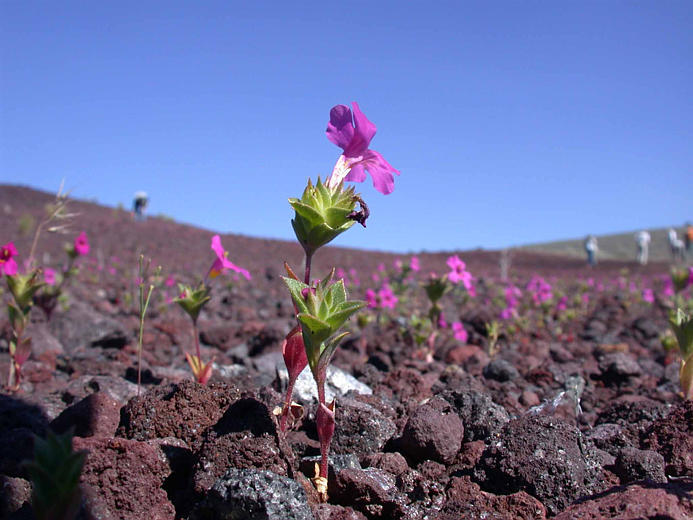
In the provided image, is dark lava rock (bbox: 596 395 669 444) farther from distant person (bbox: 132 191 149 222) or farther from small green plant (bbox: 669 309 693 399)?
A: distant person (bbox: 132 191 149 222)

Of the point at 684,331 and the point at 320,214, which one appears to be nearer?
the point at 320,214

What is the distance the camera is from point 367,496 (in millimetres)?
1863

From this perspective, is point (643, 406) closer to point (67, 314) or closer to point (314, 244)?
point (314, 244)

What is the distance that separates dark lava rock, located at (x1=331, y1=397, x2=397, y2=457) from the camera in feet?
7.42

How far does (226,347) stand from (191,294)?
2.36 meters

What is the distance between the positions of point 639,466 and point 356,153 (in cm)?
141

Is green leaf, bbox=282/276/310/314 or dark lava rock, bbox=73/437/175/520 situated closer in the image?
dark lava rock, bbox=73/437/175/520

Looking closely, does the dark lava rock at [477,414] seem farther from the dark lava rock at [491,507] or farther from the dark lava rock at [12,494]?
the dark lava rock at [12,494]

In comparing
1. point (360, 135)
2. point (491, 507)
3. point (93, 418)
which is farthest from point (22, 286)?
point (491, 507)

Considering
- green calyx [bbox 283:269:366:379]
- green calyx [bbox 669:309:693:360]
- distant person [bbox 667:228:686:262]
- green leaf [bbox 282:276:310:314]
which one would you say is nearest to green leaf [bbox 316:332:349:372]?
green calyx [bbox 283:269:366:379]

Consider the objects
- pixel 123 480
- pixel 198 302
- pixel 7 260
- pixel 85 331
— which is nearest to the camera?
pixel 123 480

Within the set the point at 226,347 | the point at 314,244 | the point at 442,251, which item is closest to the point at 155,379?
the point at 226,347

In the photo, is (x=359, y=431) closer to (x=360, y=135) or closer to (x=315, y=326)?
(x=315, y=326)

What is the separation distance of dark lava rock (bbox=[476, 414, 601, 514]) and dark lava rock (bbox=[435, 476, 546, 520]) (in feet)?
0.23
